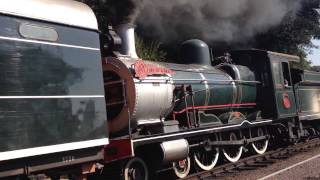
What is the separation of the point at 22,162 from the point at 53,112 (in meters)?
0.70

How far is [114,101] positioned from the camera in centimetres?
759

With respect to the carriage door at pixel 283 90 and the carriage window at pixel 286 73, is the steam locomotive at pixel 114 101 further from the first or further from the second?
the carriage window at pixel 286 73

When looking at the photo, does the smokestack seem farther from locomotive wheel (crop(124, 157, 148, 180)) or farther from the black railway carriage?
locomotive wheel (crop(124, 157, 148, 180))

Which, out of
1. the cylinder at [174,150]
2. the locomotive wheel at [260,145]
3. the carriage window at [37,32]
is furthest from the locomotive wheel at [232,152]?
the carriage window at [37,32]

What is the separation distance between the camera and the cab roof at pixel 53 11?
5.16 meters

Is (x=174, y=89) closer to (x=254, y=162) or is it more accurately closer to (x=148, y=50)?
(x=254, y=162)

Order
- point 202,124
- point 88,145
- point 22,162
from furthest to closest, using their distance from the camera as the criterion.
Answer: point 202,124 < point 88,145 < point 22,162

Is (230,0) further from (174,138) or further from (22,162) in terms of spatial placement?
(22,162)

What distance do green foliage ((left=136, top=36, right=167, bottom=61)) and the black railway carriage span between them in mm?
12270

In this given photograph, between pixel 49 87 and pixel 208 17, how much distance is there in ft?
49.5

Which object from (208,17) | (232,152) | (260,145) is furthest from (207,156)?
(208,17)

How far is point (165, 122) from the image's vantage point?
831cm

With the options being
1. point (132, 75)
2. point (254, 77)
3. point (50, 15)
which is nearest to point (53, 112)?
point (50, 15)

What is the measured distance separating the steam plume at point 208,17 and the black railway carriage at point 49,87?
11.9 metres
